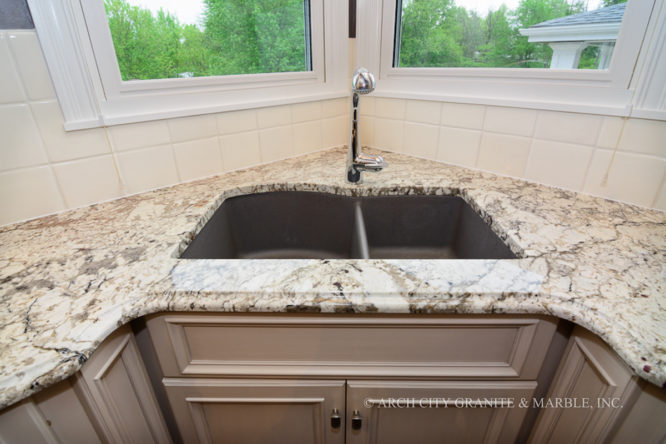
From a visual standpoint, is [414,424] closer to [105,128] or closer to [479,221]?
[479,221]

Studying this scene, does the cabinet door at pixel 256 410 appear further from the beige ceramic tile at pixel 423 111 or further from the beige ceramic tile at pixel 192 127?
the beige ceramic tile at pixel 423 111

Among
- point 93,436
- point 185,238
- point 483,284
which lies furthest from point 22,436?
point 483,284

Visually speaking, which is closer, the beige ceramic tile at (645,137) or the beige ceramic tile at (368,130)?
the beige ceramic tile at (645,137)

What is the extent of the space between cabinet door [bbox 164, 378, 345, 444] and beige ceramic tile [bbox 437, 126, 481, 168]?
2.76 ft

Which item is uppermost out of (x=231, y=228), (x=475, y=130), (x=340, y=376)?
(x=475, y=130)

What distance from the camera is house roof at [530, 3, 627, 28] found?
801 mm

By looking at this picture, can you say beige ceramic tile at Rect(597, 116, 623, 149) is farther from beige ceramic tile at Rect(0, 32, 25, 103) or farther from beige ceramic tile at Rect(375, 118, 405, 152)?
beige ceramic tile at Rect(0, 32, 25, 103)

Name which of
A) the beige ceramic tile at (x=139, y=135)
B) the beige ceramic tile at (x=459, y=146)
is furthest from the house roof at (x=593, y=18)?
the beige ceramic tile at (x=139, y=135)

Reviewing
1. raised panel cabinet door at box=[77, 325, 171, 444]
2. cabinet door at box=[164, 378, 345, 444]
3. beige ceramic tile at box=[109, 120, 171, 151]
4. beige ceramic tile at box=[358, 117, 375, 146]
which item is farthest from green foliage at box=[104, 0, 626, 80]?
cabinet door at box=[164, 378, 345, 444]

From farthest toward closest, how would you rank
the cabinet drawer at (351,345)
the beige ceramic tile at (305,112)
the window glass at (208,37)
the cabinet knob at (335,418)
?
1. the beige ceramic tile at (305,112)
2. the window glass at (208,37)
3. the cabinet knob at (335,418)
4. the cabinet drawer at (351,345)

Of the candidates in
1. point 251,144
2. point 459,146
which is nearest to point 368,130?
point 459,146

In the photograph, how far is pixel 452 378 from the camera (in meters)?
0.64

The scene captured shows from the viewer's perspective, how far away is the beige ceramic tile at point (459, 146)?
110 centimetres

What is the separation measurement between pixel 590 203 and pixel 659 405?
0.55 m
